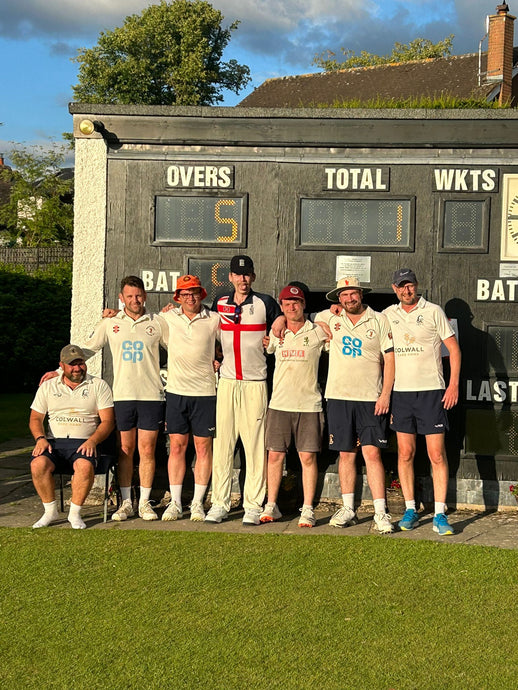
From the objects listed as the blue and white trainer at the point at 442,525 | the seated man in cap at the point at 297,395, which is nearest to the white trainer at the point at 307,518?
the seated man in cap at the point at 297,395

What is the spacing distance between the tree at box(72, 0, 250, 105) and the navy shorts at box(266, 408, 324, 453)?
1363 inches

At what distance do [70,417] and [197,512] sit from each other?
129 centimetres

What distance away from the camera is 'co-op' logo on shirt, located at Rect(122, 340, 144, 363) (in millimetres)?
7090

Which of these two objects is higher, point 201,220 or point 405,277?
point 201,220

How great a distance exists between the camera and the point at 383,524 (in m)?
6.59

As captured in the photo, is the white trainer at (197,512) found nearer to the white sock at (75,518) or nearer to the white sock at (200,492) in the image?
the white sock at (200,492)

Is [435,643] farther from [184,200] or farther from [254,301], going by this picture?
[184,200]

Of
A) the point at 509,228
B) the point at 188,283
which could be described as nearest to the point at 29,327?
the point at 188,283

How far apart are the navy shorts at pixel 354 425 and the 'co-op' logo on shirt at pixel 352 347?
1.28 feet

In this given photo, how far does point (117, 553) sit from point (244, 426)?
1.64 m

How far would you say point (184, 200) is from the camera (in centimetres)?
772

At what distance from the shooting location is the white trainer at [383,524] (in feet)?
21.5

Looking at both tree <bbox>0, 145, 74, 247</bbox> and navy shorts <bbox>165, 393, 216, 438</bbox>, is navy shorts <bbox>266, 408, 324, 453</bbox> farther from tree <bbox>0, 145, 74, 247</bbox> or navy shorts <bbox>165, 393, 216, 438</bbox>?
tree <bbox>0, 145, 74, 247</bbox>

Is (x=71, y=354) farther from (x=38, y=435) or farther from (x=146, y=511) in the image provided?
(x=146, y=511)
